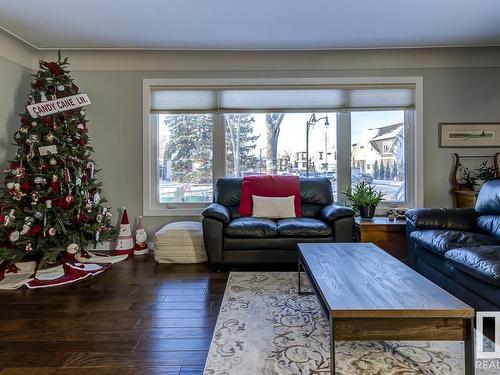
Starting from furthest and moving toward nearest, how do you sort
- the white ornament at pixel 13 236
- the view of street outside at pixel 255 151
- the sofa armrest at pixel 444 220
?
the view of street outside at pixel 255 151
the white ornament at pixel 13 236
the sofa armrest at pixel 444 220

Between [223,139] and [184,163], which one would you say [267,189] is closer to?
[223,139]

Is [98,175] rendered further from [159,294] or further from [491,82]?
[491,82]

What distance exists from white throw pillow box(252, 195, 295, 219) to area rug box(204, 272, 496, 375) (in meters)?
1.41

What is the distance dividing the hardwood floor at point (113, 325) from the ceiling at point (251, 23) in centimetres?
260

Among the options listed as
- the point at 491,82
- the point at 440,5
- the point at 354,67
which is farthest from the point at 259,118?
the point at 491,82

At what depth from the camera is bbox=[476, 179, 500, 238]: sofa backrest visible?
2.70 metres

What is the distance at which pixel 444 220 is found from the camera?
2924 mm

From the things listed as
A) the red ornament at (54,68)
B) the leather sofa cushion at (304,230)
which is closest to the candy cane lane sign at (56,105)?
the red ornament at (54,68)

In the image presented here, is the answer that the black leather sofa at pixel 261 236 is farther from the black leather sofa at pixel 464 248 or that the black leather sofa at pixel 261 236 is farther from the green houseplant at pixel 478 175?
the green houseplant at pixel 478 175

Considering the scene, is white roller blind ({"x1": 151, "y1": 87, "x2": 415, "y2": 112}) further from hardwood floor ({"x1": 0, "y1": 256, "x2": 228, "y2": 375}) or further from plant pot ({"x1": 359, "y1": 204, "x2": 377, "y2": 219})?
hardwood floor ({"x1": 0, "y1": 256, "x2": 228, "y2": 375})

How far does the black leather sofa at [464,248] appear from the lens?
1.94 metres

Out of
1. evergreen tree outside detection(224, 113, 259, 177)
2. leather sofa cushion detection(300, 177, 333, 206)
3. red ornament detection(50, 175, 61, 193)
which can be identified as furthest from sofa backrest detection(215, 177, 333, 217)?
red ornament detection(50, 175, 61, 193)

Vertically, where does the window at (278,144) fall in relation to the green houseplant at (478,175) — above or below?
above

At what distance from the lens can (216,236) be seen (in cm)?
319
